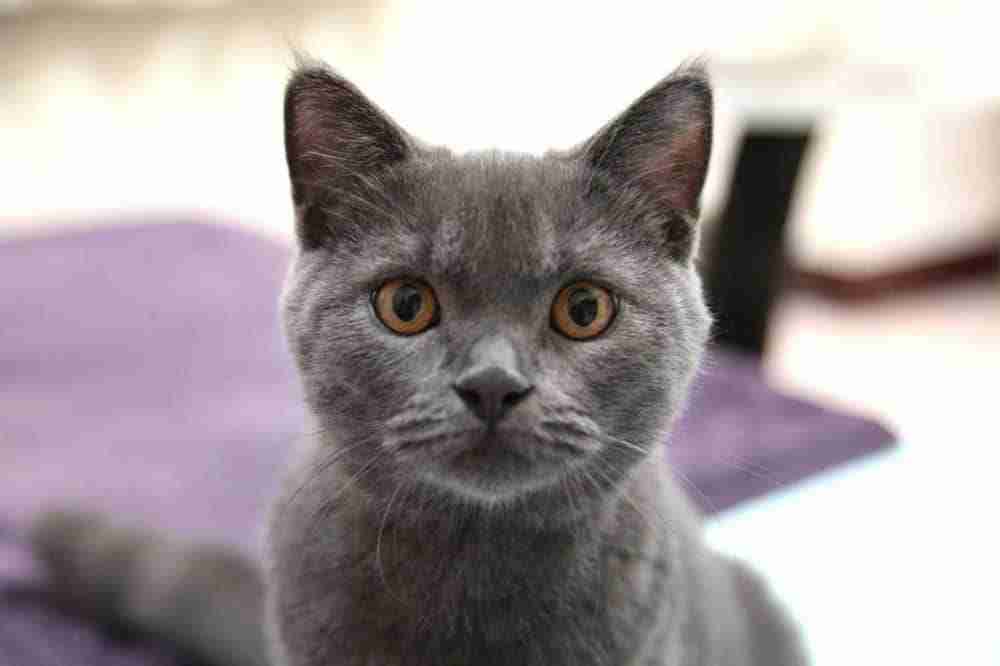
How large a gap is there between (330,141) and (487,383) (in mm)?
229

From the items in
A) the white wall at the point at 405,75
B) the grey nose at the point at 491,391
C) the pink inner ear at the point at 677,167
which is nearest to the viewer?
the grey nose at the point at 491,391

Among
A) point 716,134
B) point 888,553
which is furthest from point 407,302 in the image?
point 888,553

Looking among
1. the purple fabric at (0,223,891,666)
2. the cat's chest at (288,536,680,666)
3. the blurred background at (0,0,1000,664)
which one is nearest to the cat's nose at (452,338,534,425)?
the cat's chest at (288,536,680,666)

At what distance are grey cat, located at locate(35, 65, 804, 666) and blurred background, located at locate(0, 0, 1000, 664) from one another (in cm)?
14

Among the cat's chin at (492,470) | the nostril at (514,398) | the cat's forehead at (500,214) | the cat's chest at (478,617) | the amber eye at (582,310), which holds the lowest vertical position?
the cat's chest at (478,617)

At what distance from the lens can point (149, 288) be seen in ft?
6.71

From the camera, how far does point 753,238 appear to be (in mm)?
1979

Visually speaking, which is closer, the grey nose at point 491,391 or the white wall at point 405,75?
the grey nose at point 491,391

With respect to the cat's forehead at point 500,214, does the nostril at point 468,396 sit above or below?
below

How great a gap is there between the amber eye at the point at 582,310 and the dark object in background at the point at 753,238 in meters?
1.19

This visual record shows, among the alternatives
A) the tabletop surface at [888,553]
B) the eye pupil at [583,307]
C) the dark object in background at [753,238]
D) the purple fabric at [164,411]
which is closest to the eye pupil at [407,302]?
the eye pupil at [583,307]

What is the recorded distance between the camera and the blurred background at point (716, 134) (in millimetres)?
1348

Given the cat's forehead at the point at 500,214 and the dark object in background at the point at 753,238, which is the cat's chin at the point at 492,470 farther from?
the dark object in background at the point at 753,238

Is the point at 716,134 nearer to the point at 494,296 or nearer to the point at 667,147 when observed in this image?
the point at 667,147
